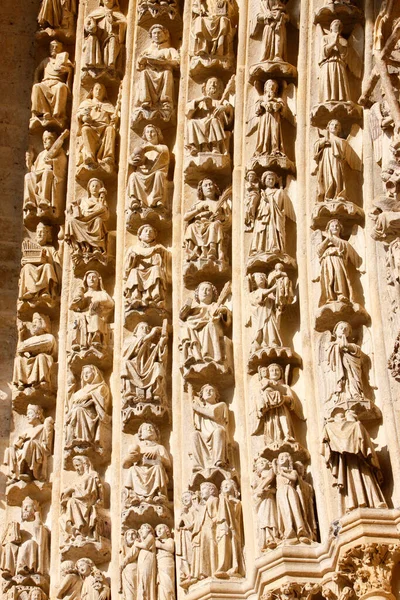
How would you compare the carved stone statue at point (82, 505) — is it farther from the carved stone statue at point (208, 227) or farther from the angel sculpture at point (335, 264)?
the angel sculpture at point (335, 264)

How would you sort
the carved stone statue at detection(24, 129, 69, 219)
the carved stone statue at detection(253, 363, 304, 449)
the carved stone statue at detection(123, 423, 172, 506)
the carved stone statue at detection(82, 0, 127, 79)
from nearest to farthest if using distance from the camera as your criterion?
the carved stone statue at detection(253, 363, 304, 449), the carved stone statue at detection(123, 423, 172, 506), the carved stone statue at detection(24, 129, 69, 219), the carved stone statue at detection(82, 0, 127, 79)

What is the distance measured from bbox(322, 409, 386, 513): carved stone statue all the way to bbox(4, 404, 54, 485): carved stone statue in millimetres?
2676

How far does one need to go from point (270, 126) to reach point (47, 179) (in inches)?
90.8

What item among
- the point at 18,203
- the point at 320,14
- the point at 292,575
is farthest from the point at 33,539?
the point at 320,14

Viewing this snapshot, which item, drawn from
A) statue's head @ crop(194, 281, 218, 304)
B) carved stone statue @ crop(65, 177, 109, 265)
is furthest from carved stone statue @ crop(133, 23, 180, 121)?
statue's head @ crop(194, 281, 218, 304)

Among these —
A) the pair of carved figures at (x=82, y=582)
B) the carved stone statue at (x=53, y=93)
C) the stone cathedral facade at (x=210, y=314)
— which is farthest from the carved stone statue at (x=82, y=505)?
the carved stone statue at (x=53, y=93)

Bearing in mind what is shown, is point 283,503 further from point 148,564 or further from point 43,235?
point 43,235

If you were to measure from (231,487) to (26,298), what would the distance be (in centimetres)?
283

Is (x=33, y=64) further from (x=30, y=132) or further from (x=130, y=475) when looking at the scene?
(x=130, y=475)

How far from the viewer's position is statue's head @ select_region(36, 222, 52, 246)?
11.7 metres

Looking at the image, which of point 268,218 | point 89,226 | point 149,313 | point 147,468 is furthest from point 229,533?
point 89,226

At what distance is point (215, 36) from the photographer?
36.5ft

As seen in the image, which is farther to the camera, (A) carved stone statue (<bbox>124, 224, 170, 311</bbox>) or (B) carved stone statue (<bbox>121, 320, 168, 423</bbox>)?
(A) carved stone statue (<bbox>124, 224, 170, 311</bbox>)

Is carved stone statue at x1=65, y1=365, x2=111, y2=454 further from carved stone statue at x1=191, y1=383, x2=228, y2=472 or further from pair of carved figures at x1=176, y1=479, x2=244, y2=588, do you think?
pair of carved figures at x1=176, y1=479, x2=244, y2=588
